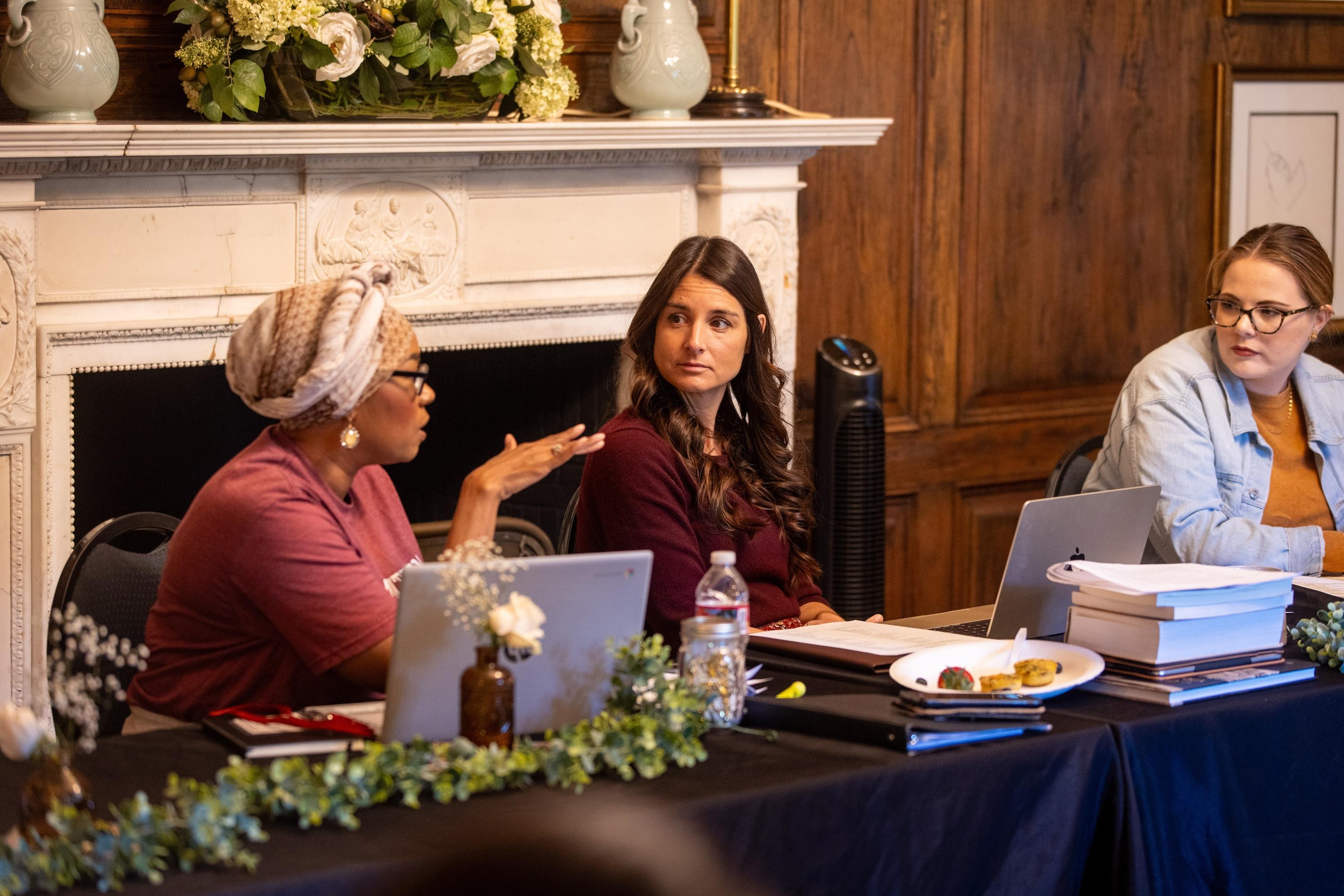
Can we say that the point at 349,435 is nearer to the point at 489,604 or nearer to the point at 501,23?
the point at 489,604

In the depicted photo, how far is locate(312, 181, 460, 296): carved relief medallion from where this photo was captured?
10.4 feet

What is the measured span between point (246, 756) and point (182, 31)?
1991 millimetres

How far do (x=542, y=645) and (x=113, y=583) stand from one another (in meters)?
0.90

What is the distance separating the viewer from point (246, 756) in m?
1.60

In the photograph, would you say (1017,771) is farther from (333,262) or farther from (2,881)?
(333,262)

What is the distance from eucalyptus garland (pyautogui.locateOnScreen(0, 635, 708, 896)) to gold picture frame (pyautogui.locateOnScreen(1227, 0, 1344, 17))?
3.57 m

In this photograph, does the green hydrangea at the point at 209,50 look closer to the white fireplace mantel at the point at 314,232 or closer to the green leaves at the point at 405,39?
the white fireplace mantel at the point at 314,232

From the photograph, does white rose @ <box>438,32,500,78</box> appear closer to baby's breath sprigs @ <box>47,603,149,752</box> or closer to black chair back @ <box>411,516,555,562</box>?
black chair back @ <box>411,516,555,562</box>

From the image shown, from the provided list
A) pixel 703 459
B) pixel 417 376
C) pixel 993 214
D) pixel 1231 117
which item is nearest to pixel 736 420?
pixel 703 459

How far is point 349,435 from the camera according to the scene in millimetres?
1868

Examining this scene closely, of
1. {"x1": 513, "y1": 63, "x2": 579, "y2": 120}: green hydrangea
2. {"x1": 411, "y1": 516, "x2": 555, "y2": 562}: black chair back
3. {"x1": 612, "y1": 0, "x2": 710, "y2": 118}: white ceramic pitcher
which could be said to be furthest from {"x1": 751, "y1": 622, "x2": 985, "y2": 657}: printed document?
{"x1": 612, "y1": 0, "x2": 710, "y2": 118}: white ceramic pitcher

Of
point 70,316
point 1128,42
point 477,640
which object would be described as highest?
point 1128,42

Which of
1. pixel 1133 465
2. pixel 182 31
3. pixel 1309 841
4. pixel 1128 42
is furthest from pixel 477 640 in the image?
pixel 1128 42

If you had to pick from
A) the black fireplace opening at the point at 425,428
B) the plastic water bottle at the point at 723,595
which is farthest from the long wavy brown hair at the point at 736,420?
the black fireplace opening at the point at 425,428
